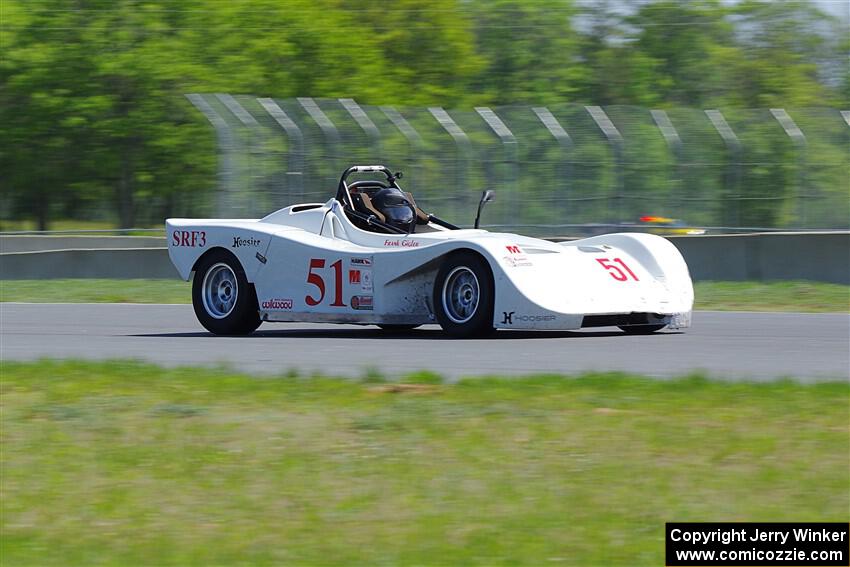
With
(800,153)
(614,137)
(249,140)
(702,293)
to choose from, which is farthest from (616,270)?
(249,140)

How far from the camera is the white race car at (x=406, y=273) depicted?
36.5 feet

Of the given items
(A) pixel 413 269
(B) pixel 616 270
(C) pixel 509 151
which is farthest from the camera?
(C) pixel 509 151

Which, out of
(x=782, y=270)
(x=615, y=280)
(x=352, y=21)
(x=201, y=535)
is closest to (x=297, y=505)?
(x=201, y=535)

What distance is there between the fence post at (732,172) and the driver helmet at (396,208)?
8002 millimetres

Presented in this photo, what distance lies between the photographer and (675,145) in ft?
64.8

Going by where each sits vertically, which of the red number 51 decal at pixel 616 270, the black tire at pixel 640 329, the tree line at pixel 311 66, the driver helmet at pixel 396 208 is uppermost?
the tree line at pixel 311 66

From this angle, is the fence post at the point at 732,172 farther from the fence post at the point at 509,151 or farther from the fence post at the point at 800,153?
the fence post at the point at 509,151

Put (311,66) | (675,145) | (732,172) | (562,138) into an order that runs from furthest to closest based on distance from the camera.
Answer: (311,66) → (562,138) → (675,145) → (732,172)

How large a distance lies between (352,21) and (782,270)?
89.5 feet

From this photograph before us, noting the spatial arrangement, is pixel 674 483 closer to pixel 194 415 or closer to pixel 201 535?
pixel 201 535

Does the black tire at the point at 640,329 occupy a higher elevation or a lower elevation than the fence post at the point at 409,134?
lower

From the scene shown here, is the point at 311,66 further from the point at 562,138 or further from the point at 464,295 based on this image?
the point at 464,295

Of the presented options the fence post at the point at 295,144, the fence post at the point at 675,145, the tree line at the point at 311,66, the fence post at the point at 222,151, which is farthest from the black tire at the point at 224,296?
the tree line at the point at 311,66

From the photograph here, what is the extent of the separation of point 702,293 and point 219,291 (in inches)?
277
